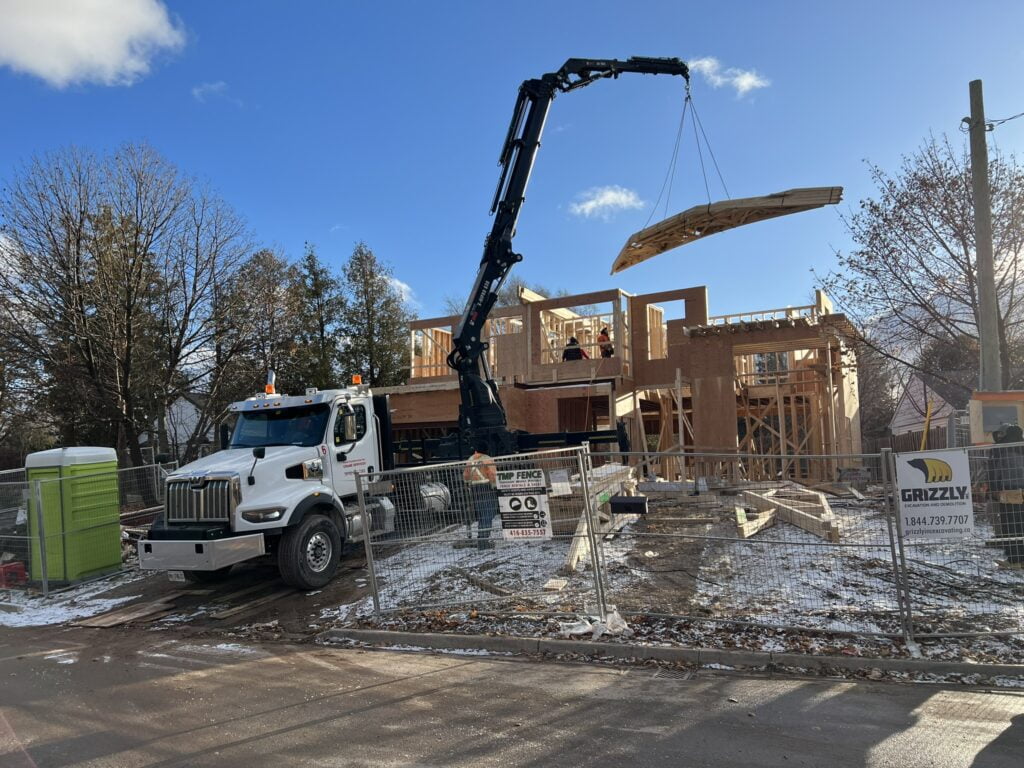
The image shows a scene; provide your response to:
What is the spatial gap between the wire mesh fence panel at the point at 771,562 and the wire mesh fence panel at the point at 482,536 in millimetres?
677

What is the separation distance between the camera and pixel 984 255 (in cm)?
1052

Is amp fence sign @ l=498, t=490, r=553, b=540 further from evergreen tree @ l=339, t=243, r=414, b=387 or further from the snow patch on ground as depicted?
evergreen tree @ l=339, t=243, r=414, b=387

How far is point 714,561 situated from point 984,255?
6743 mm

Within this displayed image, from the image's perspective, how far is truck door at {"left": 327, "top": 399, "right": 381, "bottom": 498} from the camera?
9.98 metres

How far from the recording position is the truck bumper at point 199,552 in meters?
8.20

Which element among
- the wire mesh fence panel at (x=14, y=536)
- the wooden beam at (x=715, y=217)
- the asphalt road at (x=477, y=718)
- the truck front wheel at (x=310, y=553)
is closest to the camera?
the asphalt road at (x=477, y=718)

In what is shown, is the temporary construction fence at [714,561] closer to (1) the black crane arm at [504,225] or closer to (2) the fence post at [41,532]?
(1) the black crane arm at [504,225]

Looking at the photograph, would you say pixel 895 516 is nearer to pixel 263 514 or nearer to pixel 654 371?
pixel 263 514

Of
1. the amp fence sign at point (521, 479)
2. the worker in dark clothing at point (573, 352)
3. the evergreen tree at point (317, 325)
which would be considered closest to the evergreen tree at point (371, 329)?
the evergreen tree at point (317, 325)

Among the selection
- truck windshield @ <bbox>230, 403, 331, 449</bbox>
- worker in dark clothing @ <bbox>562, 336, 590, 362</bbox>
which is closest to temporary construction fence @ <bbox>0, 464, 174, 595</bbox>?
truck windshield @ <bbox>230, 403, 331, 449</bbox>

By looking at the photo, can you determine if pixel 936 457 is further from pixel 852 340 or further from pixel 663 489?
pixel 852 340

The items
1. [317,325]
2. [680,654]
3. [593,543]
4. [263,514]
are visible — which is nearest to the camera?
[680,654]

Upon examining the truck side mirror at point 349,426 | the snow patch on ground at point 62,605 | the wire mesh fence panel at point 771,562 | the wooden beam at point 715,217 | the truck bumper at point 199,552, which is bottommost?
the snow patch on ground at point 62,605

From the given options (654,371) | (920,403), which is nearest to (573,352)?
(654,371)
